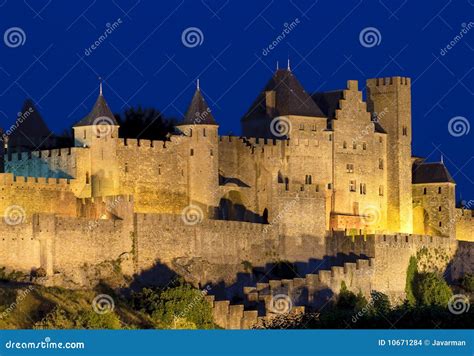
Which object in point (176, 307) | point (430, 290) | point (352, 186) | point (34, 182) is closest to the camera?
point (176, 307)

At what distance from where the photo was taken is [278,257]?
95.8 meters

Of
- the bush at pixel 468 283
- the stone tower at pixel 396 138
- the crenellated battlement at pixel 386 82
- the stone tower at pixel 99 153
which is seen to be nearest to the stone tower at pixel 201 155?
Answer: the stone tower at pixel 99 153

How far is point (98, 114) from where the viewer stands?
93.3 m

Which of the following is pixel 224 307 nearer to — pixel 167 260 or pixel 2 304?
pixel 167 260

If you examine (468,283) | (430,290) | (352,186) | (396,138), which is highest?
(396,138)

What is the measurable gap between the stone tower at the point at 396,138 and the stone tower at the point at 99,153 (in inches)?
671

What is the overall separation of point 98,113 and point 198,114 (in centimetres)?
494

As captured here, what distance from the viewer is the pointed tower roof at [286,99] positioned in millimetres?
101000

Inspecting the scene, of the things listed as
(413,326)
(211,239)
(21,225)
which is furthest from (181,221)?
(413,326)

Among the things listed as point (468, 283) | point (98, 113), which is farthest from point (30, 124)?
point (468, 283)

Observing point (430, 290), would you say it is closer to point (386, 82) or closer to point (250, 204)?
point (250, 204)

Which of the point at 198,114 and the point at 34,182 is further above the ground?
the point at 198,114

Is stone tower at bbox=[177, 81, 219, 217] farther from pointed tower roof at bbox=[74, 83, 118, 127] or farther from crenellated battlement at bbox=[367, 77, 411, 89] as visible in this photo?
crenellated battlement at bbox=[367, 77, 411, 89]

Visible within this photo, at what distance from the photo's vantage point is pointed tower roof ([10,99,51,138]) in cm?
10281
